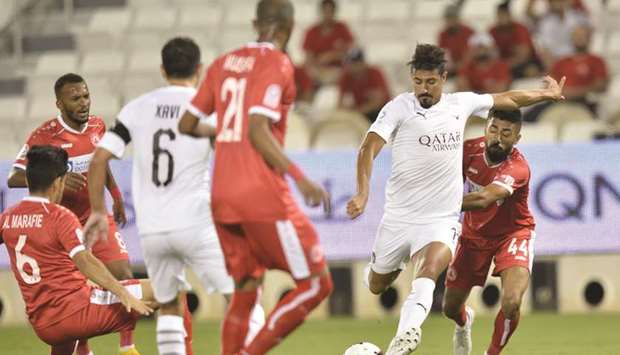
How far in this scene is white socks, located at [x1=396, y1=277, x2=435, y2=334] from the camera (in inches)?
337

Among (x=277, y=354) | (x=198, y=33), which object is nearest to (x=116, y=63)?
(x=198, y=33)

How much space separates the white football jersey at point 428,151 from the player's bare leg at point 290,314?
203cm

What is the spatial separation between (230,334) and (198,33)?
11.6 meters

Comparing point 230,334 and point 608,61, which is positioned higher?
point 608,61

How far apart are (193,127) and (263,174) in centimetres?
49

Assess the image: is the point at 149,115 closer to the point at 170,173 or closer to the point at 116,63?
the point at 170,173

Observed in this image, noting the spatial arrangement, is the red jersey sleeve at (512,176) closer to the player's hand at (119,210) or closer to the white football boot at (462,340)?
the white football boot at (462,340)

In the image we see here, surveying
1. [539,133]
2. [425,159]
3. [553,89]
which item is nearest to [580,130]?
[539,133]

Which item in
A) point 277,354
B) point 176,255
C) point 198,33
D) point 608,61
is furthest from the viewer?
point 198,33

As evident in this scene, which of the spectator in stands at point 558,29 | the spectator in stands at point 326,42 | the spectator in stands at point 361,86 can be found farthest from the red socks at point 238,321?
the spectator in stands at point 326,42

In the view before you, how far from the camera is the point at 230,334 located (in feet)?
24.5

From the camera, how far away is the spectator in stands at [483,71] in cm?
1590

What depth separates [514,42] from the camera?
16.5 m

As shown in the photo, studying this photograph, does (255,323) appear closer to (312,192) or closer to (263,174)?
(263,174)
